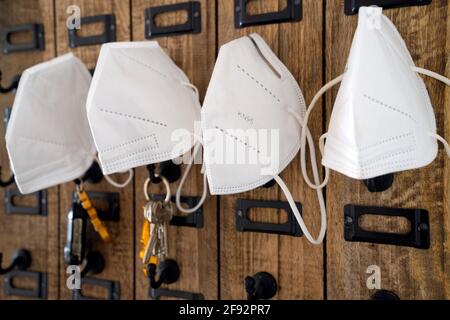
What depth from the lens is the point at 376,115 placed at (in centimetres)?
58

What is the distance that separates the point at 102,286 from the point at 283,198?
20.0 inches

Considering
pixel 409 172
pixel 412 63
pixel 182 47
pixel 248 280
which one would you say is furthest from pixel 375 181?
pixel 182 47

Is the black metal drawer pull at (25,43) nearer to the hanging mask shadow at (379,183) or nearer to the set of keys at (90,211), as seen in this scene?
the set of keys at (90,211)

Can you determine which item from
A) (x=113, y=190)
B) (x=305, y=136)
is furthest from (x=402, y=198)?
(x=113, y=190)

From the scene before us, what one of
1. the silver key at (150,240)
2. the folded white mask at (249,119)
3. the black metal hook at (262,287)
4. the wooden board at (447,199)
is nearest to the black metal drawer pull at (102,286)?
the silver key at (150,240)

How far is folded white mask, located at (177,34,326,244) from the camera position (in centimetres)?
66

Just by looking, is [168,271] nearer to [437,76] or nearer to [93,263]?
[93,263]

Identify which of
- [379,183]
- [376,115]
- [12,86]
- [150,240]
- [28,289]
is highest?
[12,86]

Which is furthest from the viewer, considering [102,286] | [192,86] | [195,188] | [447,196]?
[102,286]

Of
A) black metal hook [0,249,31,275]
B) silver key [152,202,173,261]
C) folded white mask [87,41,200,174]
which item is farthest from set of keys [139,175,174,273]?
black metal hook [0,249,31,275]

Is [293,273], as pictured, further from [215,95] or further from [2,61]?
[2,61]

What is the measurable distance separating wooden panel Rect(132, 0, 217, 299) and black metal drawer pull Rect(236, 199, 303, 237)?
0.06 metres

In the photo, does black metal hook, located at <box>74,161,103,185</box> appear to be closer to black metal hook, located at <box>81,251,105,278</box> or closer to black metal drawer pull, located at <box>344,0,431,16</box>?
black metal hook, located at <box>81,251,105,278</box>

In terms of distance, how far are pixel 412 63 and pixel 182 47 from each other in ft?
1.53
